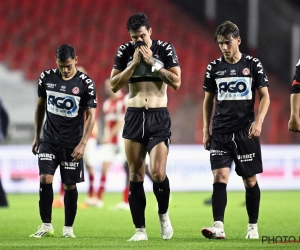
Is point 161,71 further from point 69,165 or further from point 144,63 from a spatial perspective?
point 69,165

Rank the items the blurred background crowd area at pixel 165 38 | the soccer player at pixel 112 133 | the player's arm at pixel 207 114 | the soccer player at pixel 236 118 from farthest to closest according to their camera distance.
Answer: the blurred background crowd area at pixel 165 38, the soccer player at pixel 112 133, the player's arm at pixel 207 114, the soccer player at pixel 236 118

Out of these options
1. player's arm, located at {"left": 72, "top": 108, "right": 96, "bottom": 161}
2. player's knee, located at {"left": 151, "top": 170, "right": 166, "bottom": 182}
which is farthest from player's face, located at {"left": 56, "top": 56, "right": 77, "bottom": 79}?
player's knee, located at {"left": 151, "top": 170, "right": 166, "bottom": 182}

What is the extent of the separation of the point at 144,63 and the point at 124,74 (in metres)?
0.26

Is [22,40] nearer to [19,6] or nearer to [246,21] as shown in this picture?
[19,6]

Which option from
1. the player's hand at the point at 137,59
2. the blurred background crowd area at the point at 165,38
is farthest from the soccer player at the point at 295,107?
the blurred background crowd area at the point at 165,38

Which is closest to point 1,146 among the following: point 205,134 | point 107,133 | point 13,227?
point 107,133

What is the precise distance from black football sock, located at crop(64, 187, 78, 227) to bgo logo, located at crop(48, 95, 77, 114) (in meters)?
0.85

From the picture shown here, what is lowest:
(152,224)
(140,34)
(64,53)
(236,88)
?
(152,224)

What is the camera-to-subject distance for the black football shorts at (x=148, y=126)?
8.08 m

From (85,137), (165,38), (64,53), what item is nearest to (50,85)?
(64,53)

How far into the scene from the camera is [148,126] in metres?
8.08

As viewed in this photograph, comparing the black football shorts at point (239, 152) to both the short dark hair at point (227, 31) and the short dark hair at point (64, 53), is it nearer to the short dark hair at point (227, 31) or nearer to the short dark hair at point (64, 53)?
the short dark hair at point (227, 31)

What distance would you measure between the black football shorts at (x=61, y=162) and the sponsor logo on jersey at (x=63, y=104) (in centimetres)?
36

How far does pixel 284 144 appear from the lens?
18844mm
